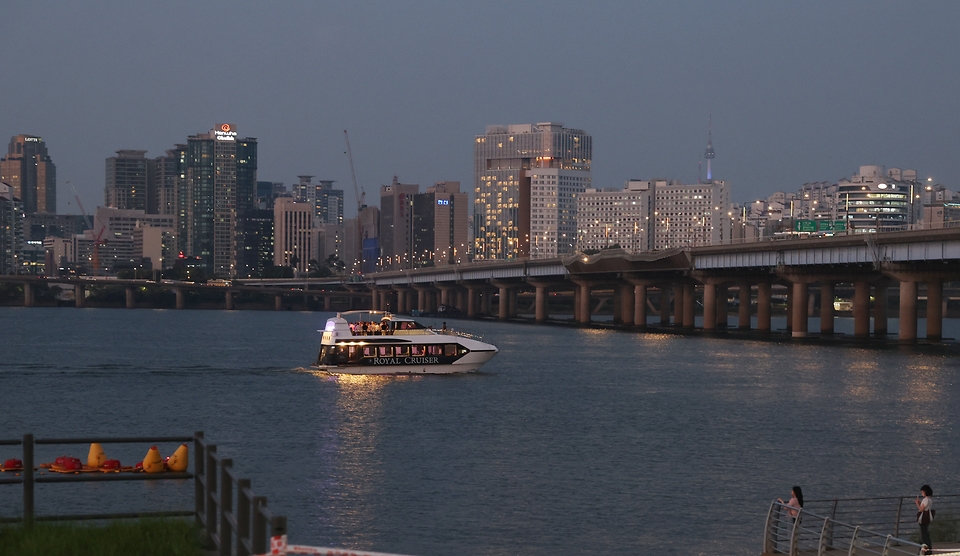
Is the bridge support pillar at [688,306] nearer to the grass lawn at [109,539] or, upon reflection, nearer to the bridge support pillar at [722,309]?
the bridge support pillar at [722,309]

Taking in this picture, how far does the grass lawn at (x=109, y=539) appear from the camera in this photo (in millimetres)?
18781

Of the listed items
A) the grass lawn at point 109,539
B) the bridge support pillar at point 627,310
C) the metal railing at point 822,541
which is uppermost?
the grass lawn at point 109,539

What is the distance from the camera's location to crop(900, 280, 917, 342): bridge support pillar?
126162mm

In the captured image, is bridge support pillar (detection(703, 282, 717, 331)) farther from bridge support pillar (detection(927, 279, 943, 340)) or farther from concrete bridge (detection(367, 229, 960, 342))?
bridge support pillar (detection(927, 279, 943, 340))

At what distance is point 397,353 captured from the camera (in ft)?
292

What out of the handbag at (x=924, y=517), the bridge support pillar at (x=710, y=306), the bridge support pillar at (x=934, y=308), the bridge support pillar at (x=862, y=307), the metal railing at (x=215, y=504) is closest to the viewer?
the metal railing at (x=215, y=504)

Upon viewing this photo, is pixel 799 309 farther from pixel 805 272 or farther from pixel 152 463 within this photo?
pixel 152 463

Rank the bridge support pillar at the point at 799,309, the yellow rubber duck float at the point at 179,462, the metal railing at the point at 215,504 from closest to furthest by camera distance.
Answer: the metal railing at the point at 215,504, the yellow rubber duck float at the point at 179,462, the bridge support pillar at the point at 799,309

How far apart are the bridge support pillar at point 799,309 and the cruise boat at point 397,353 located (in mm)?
66969

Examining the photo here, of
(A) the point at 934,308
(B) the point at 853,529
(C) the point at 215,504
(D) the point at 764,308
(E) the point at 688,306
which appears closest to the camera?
(C) the point at 215,504

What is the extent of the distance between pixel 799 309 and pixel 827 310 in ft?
33.4

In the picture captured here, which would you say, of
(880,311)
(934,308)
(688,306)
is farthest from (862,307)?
(688,306)

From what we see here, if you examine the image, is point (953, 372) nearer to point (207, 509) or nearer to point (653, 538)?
point (653, 538)

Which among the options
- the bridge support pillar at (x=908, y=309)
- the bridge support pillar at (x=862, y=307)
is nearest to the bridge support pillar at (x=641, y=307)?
the bridge support pillar at (x=862, y=307)
